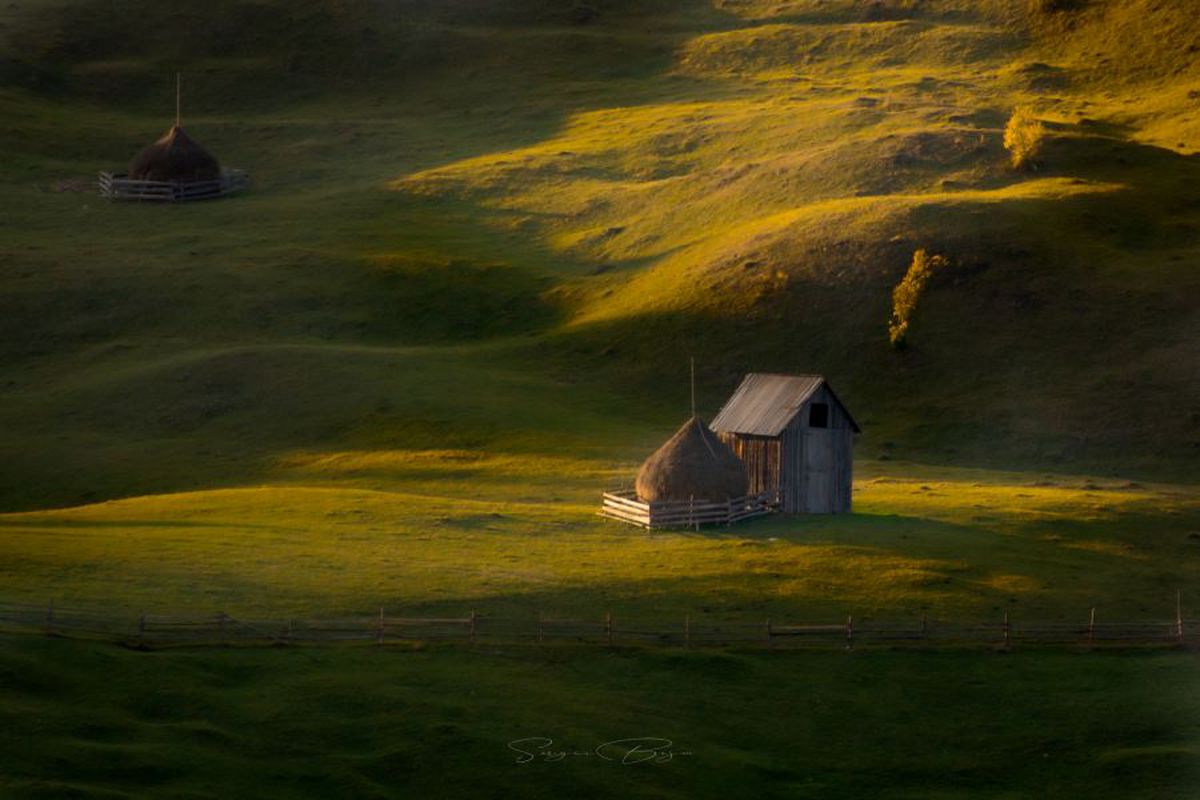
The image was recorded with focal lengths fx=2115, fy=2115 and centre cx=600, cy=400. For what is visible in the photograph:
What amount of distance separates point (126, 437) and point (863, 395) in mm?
33555

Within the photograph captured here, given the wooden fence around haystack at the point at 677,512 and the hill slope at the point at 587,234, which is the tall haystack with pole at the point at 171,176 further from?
the wooden fence around haystack at the point at 677,512

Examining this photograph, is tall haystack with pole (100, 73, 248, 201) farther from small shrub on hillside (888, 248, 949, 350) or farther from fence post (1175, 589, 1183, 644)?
fence post (1175, 589, 1183, 644)

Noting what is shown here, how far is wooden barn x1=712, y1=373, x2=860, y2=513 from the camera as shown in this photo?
3012 inches

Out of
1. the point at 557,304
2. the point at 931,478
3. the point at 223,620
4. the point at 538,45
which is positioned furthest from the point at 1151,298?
the point at 538,45

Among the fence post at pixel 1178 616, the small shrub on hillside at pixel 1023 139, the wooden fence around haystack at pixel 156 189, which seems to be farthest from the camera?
the wooden fence around haystack at pixel 156 189

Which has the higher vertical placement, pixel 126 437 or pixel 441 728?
pixel 126 437

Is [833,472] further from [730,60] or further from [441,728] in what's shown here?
[730,60]

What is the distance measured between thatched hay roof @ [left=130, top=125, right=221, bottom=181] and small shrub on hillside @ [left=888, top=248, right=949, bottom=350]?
179ft

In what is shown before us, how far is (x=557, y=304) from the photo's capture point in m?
114

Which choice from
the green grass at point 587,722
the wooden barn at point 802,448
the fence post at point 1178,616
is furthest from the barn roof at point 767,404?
Result: the green grass at point 587,722

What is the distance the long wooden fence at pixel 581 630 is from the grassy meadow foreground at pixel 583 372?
3.22ft

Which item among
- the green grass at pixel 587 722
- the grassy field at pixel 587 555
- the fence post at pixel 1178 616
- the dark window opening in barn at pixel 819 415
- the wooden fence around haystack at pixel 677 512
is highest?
Answer: the dark window opening in barn at pixel 819 415

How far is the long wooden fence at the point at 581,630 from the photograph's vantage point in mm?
55844

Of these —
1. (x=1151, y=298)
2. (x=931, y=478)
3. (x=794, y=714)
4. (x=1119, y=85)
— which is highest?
(x=1119, y=85)
